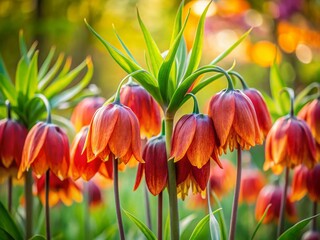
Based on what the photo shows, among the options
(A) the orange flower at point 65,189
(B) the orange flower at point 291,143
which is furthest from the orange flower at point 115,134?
→ (A) the orange flower at point 65,189

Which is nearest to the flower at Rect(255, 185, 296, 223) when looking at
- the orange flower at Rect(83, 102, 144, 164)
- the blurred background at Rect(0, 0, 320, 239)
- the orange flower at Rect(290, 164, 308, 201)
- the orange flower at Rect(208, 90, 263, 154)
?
the orange flower at Rect(290, 164, 308, 201)

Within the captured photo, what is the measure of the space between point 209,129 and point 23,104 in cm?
64

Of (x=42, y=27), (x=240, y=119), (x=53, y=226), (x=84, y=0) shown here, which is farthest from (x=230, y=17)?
(x=240, y=119)

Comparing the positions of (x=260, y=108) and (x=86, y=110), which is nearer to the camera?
(x=260, y=108)

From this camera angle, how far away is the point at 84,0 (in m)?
4.75

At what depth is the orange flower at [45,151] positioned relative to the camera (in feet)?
4.15

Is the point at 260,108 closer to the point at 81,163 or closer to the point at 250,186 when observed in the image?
the point at 81,163

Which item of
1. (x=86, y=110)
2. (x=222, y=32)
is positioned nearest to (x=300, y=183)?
(x=86, y=110)

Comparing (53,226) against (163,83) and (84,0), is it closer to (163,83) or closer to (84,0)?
(163,83)

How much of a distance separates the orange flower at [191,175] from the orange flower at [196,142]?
39 mm

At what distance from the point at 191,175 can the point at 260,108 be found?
26 centimetres

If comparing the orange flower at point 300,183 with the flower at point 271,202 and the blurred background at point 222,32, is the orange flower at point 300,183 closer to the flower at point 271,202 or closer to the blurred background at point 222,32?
the flower at point 271,202

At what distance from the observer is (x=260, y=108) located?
4.16 ft

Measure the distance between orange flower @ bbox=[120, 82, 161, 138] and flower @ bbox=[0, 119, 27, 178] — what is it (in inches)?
12.1
